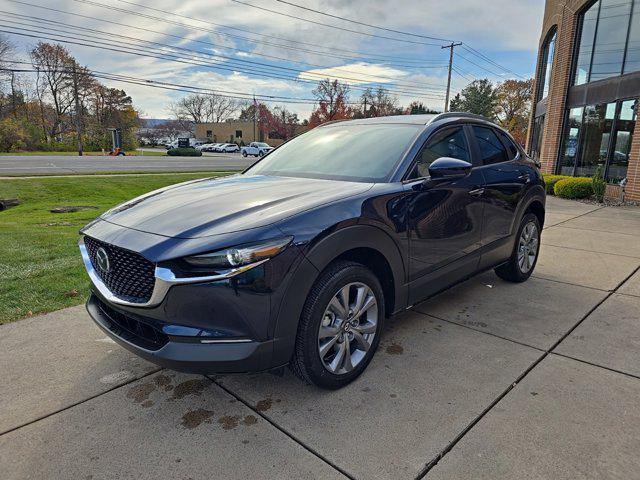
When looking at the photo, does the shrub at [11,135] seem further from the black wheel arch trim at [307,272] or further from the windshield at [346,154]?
the black wheel arch trim at [307,272]

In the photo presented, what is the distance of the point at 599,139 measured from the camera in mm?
13961

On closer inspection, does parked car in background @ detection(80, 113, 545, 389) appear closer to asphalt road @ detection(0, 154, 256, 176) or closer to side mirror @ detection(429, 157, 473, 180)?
side mirror @ detection(429, 157, 473, 180)

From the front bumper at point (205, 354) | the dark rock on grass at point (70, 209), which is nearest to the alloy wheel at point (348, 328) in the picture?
the front bumper at point (205, 354)

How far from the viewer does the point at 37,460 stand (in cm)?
217

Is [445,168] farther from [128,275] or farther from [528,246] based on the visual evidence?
[528,246]

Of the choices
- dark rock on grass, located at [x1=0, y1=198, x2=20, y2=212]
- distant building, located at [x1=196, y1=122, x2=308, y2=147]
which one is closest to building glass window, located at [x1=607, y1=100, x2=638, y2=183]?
dark rock on grass, located at [x1=0, y1=198, x2=20, y2=212]

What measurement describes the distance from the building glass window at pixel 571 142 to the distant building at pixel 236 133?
65467 mm

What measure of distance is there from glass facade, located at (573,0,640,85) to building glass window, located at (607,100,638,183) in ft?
3.77

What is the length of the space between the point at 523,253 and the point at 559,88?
1437 centimetres

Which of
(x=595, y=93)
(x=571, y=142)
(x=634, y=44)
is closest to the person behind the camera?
(x=634, y=44)

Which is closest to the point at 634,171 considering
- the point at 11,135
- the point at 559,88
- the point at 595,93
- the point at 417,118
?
the point at 595,93

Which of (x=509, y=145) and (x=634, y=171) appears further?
(x=634, y=171)

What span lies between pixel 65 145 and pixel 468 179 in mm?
66426

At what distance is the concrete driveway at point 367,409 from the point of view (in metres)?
2.14
